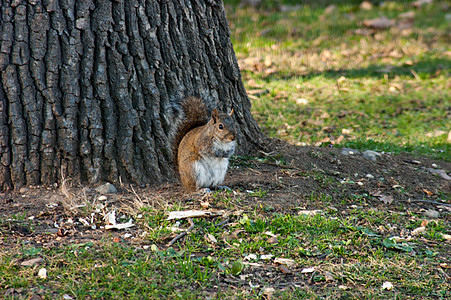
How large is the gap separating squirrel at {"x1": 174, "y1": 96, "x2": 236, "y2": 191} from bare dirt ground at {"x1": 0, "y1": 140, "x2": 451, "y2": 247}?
0.14m

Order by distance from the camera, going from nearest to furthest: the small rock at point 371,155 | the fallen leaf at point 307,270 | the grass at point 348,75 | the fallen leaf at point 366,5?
the fallen leaf at point 307,270
the small rock at point 371,155
the grass at point 348,75
the fallen leaf at point 366,5

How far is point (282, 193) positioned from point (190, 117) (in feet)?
2.84

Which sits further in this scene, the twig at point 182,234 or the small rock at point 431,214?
the small rock at point 431,214

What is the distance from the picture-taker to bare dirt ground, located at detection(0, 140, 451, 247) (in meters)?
2.98

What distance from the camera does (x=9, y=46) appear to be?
3.14 m

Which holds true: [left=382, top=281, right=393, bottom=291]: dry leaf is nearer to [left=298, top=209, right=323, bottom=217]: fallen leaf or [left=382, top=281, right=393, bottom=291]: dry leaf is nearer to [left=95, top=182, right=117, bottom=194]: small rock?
[left=298, top=209, right=323, bottom=217]: fallen leaf

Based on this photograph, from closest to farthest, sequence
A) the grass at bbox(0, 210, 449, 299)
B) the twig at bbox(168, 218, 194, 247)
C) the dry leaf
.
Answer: the grass at bbox(0, 210, 449, 299)
the dry leaf
the twig at bbox(168, 218, 194, 247)

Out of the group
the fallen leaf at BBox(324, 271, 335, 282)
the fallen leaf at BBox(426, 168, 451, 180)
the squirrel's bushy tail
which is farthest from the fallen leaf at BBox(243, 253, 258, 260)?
the fallen leaf at BBox(426, 168, 451, 180)

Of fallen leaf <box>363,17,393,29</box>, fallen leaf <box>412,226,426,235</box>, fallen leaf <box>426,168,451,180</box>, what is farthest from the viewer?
fallen leaf <box>363,17,393,29</box>

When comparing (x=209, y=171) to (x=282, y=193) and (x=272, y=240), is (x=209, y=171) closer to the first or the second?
(x=282, y=193)

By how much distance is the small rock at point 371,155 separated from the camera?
14.1ft

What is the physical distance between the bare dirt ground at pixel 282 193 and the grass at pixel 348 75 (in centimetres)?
74

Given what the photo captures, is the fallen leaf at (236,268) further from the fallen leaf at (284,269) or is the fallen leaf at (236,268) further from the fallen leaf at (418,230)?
the fallen leaf at (418,230)

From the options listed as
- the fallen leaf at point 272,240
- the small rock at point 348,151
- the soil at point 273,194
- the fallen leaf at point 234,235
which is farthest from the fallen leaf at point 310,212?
the small rock at point 348,151
